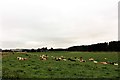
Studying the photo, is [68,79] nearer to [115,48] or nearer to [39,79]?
[39,79]

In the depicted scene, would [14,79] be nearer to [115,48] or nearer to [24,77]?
[24,77]

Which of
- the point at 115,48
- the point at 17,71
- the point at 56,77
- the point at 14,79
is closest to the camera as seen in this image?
the point at 14,79

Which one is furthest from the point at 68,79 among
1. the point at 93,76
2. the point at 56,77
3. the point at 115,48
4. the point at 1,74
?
the point at 115,48

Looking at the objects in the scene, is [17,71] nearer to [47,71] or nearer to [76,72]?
[47,71]

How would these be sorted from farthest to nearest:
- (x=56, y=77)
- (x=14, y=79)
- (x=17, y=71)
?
(x=17, y=71) → (x=56, y=77) → (x=14, y=79)

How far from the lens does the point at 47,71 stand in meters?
32.5

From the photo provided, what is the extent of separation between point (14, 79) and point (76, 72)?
822 centimetres

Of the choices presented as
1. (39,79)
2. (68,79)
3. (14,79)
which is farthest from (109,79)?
(14,79)

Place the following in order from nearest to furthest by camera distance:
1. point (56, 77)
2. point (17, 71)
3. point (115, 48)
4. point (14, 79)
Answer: point (14, 79), point (56, 77), point (17, 71), point (115, 48)

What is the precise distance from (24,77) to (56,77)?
3055mm

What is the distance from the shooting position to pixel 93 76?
3005cm

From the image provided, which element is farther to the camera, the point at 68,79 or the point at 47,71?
the point at 47,71

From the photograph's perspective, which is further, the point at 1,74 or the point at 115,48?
the point at 115,48

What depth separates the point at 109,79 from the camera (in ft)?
93.9
